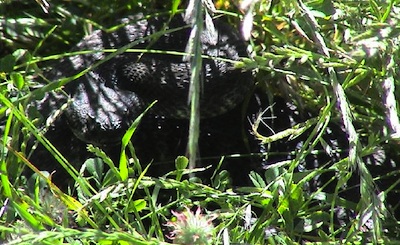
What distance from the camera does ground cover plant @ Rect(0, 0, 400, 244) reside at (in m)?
1.48

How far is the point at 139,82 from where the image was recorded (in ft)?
7.43

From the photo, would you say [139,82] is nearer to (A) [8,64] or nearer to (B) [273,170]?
(A) [8,64]

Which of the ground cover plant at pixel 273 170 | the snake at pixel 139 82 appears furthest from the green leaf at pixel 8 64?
the snake at pixel 139 82

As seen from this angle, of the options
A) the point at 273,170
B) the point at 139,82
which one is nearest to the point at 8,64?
the point at 139,82

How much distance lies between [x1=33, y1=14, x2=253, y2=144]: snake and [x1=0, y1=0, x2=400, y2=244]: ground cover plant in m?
0.08

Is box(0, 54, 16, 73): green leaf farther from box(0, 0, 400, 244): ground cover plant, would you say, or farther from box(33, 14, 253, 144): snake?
box(33, 14, 253, 144): snake

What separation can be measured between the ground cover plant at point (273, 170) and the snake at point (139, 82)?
0.08 metres

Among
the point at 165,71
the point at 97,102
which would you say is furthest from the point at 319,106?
the point at 97,102

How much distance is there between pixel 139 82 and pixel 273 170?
0.71m

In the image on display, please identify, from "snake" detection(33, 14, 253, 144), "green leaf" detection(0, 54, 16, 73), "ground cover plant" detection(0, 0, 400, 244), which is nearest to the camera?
"ground cover plant" detection(0, 0, 400, 244)

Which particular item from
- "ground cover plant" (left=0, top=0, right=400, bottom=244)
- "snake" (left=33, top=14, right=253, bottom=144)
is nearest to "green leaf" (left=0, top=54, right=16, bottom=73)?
"ground cover plant" (left=0, top=0, right=400, bottom=244)

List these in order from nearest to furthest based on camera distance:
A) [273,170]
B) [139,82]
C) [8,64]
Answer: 1. [273,170]
2. [8,64]
3. [139,82]

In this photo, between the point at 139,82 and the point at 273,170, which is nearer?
the point at 273,170

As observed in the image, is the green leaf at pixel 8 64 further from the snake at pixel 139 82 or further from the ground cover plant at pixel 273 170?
the snake at pixel 139 82
